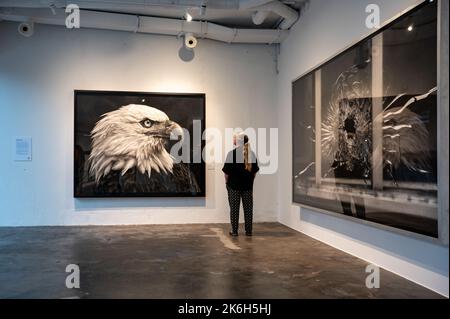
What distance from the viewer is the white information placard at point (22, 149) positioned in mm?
7281

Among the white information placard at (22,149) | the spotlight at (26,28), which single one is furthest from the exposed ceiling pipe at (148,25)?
the white information placard at (22,149)

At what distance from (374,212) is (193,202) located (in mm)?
4059

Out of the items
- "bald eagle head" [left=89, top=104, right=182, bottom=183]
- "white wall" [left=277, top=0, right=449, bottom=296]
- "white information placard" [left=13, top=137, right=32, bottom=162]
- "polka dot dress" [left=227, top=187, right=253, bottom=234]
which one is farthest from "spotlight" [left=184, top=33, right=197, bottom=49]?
"white information placard" [left=13, top=137, right=32, bottom=162]

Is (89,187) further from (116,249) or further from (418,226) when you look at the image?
(418,226)

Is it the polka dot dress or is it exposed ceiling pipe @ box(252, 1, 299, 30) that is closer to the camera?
the polka dot dress

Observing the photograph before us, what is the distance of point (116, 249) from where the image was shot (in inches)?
209

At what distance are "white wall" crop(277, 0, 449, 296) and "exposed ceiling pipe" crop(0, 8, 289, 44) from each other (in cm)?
59

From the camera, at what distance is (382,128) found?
4094 mm

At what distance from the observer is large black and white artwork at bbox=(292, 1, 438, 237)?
3.45 meters

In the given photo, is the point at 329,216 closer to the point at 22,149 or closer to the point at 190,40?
the point at 190,40

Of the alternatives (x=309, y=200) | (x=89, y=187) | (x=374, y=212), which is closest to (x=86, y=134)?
(x=89, y=187)

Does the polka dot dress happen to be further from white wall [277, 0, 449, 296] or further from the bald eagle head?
the bald eagle head

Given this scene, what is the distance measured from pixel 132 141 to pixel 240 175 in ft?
7.75

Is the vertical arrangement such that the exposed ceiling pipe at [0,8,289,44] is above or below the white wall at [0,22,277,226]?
above
